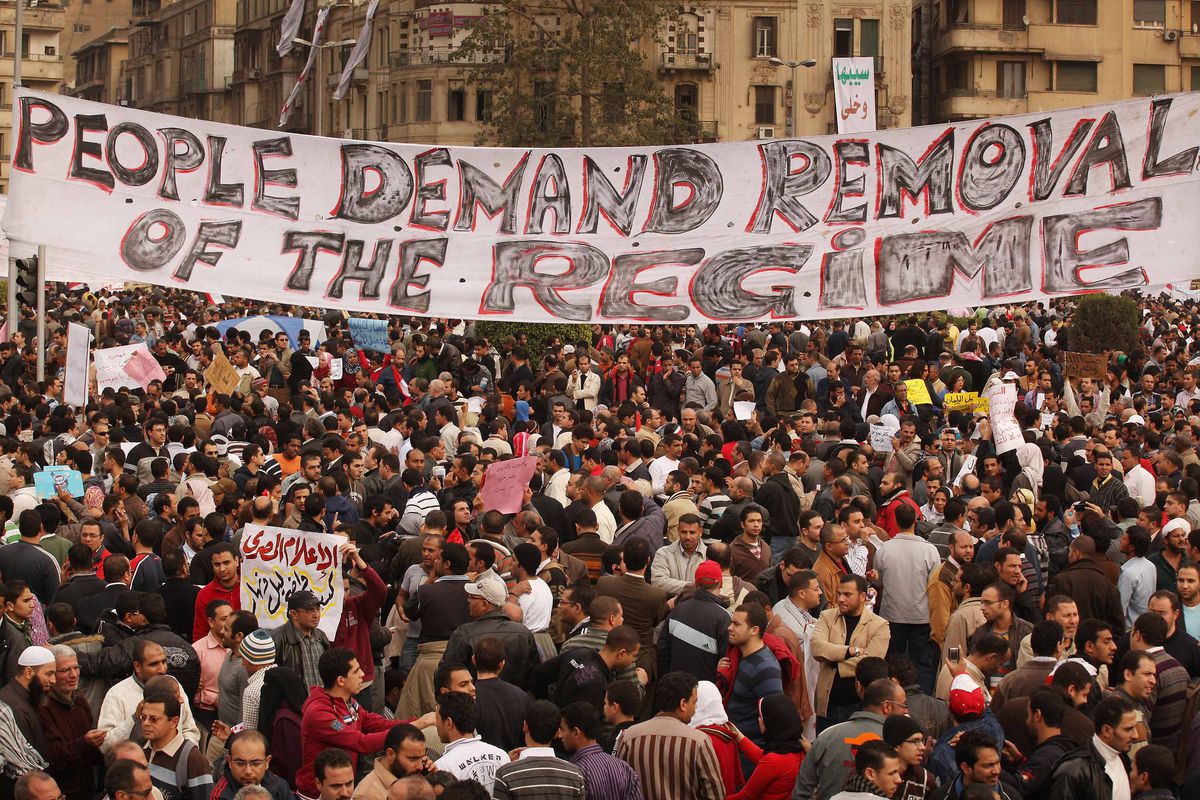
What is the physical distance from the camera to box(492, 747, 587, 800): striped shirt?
6.98 metres

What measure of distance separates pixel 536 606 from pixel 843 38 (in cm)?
5797

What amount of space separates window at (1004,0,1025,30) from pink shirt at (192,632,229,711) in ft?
209

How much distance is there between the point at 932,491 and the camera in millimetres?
12578

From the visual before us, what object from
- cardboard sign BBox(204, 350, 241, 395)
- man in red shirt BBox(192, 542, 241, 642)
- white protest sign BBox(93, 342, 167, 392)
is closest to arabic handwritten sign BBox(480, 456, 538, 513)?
man in red shirt BBox(192, 542, 241, 642)

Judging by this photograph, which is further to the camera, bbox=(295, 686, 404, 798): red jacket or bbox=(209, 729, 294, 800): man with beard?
bbox=(295, 686, 404, 798): red jacket

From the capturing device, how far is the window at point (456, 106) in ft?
222

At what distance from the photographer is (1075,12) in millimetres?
68000

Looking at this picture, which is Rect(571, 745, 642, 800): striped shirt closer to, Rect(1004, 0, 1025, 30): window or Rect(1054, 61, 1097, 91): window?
Rect(1004, 0, 1025, 30): window

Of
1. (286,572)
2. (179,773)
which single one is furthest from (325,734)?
(286,572)

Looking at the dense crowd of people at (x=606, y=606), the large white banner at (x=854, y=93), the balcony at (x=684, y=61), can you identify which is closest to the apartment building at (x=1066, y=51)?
the balcony at (x=684, y=61)

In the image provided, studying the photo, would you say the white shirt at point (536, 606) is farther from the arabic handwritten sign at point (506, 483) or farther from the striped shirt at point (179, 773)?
the arabic handwritten sign at point (506, 483)

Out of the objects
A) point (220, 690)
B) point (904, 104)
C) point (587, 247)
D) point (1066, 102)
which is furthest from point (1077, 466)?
point (1066, 102)

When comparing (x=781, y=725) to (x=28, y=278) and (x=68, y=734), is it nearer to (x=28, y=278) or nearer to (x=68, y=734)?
(x=68, y=734)

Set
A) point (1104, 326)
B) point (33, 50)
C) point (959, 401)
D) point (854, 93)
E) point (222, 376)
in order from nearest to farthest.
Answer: point (959, 401)
point (222, 376)
point (1104, 326)
point (854, 93)
point (33, 50)
